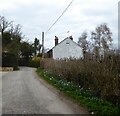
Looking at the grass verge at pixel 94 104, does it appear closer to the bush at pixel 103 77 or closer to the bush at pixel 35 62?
the bush at pixel 103 77

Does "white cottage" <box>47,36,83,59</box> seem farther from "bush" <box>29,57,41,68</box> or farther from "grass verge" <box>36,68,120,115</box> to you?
"grass verge" <box>36,68,120,115</box>

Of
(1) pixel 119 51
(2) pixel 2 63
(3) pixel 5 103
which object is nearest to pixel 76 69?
(3) pixel 5 103

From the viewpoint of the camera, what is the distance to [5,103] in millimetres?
14742

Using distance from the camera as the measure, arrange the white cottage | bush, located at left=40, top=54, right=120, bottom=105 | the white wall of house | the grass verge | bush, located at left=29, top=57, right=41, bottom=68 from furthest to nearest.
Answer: bush, located at left=29, top=57, right=41, bottom=68 → the white wall of house → the white cottage → bush, located at left=40, top=54, right=120, bottom=105 → the grass verge

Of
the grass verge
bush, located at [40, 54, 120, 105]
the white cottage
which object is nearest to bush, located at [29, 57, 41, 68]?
the white cottage

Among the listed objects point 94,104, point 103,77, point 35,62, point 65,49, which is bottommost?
point 94,104

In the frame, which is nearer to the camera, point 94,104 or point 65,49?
point 94,104

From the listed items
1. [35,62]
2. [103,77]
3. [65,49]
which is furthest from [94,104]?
[35,62]

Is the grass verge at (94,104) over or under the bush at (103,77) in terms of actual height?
under

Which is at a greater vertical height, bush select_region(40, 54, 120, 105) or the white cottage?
the white cottage

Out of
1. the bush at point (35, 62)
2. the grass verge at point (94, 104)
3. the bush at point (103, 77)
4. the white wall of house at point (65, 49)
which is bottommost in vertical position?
the grass verge at point (94, 104)

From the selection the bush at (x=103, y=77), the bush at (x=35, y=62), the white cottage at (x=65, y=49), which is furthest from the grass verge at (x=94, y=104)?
the bush at (x=35, y=62)

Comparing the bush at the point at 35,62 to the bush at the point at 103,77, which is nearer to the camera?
the bush at the point at 103,77

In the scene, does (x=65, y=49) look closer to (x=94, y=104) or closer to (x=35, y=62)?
(x=35, y=62)
